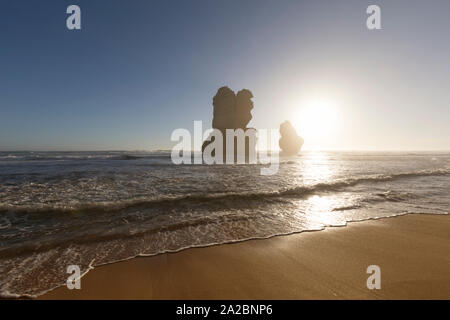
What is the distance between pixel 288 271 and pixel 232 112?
173 ft

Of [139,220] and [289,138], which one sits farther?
[289,138]

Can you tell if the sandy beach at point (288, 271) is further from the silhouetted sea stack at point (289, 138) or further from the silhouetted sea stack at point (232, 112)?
the silhouetted sea stack at point (289, 138)

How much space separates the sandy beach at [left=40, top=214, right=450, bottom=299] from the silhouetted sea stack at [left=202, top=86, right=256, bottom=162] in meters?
48.4

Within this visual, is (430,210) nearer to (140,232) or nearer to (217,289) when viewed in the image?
(217,289)

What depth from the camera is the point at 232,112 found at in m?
53.3

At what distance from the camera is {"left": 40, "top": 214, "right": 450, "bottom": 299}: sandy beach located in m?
2.50

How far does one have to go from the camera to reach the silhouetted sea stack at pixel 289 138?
257 feet

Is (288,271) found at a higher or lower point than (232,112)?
lower

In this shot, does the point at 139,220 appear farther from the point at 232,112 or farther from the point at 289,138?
the point at 289,138

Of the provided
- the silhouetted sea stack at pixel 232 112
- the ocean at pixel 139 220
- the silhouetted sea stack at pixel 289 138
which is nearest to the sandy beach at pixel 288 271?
the ocean at pixel 139 220

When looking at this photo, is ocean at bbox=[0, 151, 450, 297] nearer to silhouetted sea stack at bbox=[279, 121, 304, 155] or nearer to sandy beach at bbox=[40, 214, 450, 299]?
sandy beach at bbox=[40, 214, 450, 299]

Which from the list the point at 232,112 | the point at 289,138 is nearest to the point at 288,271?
the point at 232,112

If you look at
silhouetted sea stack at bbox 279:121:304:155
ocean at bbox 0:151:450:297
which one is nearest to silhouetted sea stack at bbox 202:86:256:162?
silhouetted sea stack at bbox 279:121:304:155
